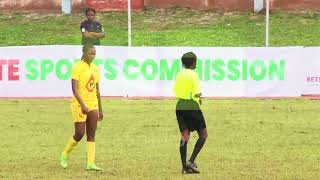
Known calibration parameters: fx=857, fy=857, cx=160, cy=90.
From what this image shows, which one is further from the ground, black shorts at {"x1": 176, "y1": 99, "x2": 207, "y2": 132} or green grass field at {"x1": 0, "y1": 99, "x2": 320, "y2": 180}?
black shorts at {"x1": 176, "y1": 99, "x2": 207, "y2": 132}

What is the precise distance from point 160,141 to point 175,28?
2390cm

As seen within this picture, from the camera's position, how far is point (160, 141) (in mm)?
15375

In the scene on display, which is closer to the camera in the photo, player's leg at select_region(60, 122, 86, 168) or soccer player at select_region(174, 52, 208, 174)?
soccer player at select_region(174, 52, 208, 174)

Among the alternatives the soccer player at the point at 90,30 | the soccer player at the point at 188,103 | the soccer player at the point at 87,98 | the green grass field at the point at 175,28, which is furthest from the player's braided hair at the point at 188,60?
the green grass field at the point at 175,28

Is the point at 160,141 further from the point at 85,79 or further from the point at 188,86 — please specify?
the point at 188,86

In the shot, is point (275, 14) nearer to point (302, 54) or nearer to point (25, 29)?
point (25, 29)

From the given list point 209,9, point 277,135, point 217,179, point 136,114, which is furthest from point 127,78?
point 209,9

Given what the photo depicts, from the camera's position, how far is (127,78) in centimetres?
2470

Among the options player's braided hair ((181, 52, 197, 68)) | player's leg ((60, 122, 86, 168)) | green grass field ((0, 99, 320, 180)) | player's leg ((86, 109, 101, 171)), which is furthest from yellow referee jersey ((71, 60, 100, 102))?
player's braided hair ((181, 52, 197, 68))

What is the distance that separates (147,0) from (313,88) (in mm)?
18670

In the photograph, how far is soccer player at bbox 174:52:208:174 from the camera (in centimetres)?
1158

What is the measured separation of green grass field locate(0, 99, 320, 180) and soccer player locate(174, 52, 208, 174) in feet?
1.12

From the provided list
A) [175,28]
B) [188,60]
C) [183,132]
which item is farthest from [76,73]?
[175,28]

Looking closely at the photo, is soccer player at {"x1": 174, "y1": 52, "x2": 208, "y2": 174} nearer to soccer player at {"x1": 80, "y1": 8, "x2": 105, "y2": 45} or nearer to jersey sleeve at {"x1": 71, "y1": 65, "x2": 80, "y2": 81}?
jersey sleeve at {"x1": 71, "y1": 65, "x2": 80, "y2": 81}
